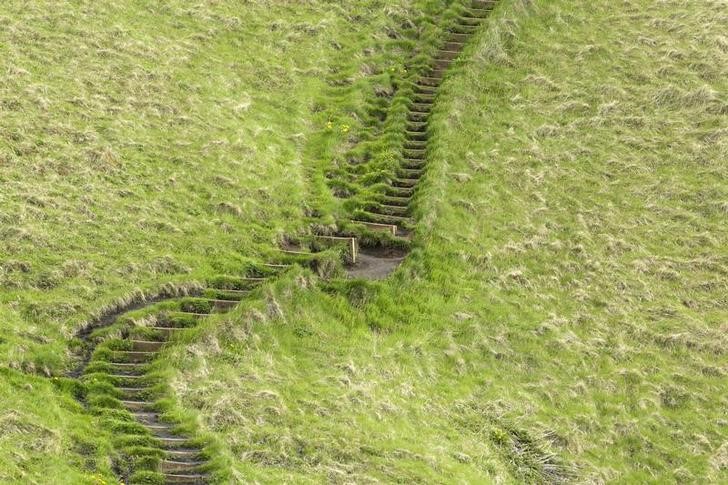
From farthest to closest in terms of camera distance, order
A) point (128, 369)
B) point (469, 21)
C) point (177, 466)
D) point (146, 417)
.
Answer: point (469, 21) < point (128, 369) < point (146, 417) < point (177, 466)

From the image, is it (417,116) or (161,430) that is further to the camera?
(417,116)

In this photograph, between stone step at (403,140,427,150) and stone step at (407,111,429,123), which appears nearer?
stone step at (403,140,427,150)

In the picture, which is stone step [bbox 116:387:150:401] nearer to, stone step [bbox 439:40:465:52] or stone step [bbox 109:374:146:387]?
stone step [bbox 109:374:146:387]

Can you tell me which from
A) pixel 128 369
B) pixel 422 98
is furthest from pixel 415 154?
pixel 128 369

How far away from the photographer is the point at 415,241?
44500 millimetres

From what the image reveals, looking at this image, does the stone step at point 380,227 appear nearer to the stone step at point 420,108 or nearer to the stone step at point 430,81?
the stone step at point 420,108

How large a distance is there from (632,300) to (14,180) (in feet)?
77.1

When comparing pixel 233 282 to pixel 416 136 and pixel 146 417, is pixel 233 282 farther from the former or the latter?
pixel 416 136

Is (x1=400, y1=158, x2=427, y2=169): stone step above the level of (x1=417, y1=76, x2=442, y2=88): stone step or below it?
below

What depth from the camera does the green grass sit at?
33.6 meters

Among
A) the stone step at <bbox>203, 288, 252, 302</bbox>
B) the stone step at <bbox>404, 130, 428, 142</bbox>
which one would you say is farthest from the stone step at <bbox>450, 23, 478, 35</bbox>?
the stone step at <bbox>203, 288, 252, 302</bbox>

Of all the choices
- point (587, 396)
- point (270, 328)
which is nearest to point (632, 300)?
point (587, 396)

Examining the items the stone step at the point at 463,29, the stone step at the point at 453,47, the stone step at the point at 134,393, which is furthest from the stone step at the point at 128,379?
the stone step at the point at 463,29

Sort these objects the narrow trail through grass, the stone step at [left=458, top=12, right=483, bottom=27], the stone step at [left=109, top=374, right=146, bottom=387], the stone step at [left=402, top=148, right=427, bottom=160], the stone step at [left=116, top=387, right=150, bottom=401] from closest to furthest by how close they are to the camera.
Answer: the narrow trail through grass < the stone step at [left=116, top=387, right=150, bottom=401] < the stone step at [left=109, top=374, right=146, bottom=387] < the stone step at [left=402, top=148, right=427, bottom=160] < the stone step at [left=458, top=12, right=483, bottom=27]
